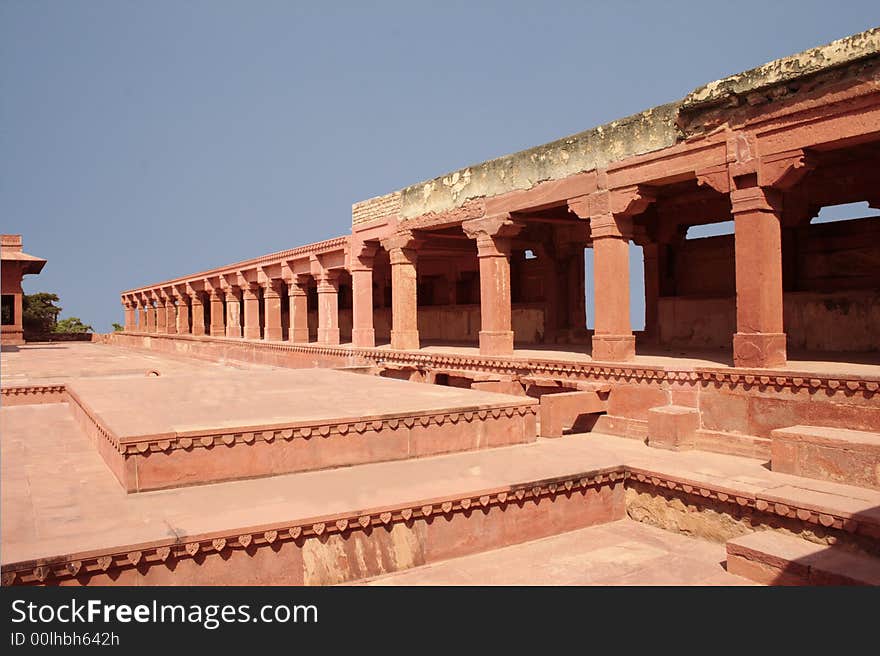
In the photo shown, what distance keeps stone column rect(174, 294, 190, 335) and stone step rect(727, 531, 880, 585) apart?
102 ft

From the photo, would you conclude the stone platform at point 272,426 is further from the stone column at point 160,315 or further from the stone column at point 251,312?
the stone column at point 160,315

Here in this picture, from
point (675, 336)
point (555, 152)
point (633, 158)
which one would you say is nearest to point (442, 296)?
point (675, 336)

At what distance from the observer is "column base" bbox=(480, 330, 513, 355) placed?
12477 millimetres

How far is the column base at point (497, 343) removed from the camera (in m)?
12.5

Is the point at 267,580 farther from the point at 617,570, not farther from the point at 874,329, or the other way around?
the point at 874,329

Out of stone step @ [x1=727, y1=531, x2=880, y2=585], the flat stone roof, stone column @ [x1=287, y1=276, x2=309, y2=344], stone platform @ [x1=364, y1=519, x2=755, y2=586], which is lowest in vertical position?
stone platform @ [x1=364, y1=519, x2=755, y2=586]

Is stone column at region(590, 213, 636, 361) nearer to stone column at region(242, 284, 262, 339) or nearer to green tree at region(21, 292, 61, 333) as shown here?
stone column at region(242, 284, 262, 339)

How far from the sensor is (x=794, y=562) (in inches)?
189

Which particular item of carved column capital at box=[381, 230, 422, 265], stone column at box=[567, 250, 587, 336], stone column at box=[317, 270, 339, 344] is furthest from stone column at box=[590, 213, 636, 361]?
stone column at box=[317, 270, 339, 344]

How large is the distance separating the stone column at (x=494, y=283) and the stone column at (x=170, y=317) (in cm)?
2622

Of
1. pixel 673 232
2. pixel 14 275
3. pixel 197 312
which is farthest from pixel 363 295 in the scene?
pixel 14 275

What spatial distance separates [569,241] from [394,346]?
4.66m

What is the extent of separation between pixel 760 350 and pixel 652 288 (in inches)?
271

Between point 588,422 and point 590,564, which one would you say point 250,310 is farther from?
point 590,564
